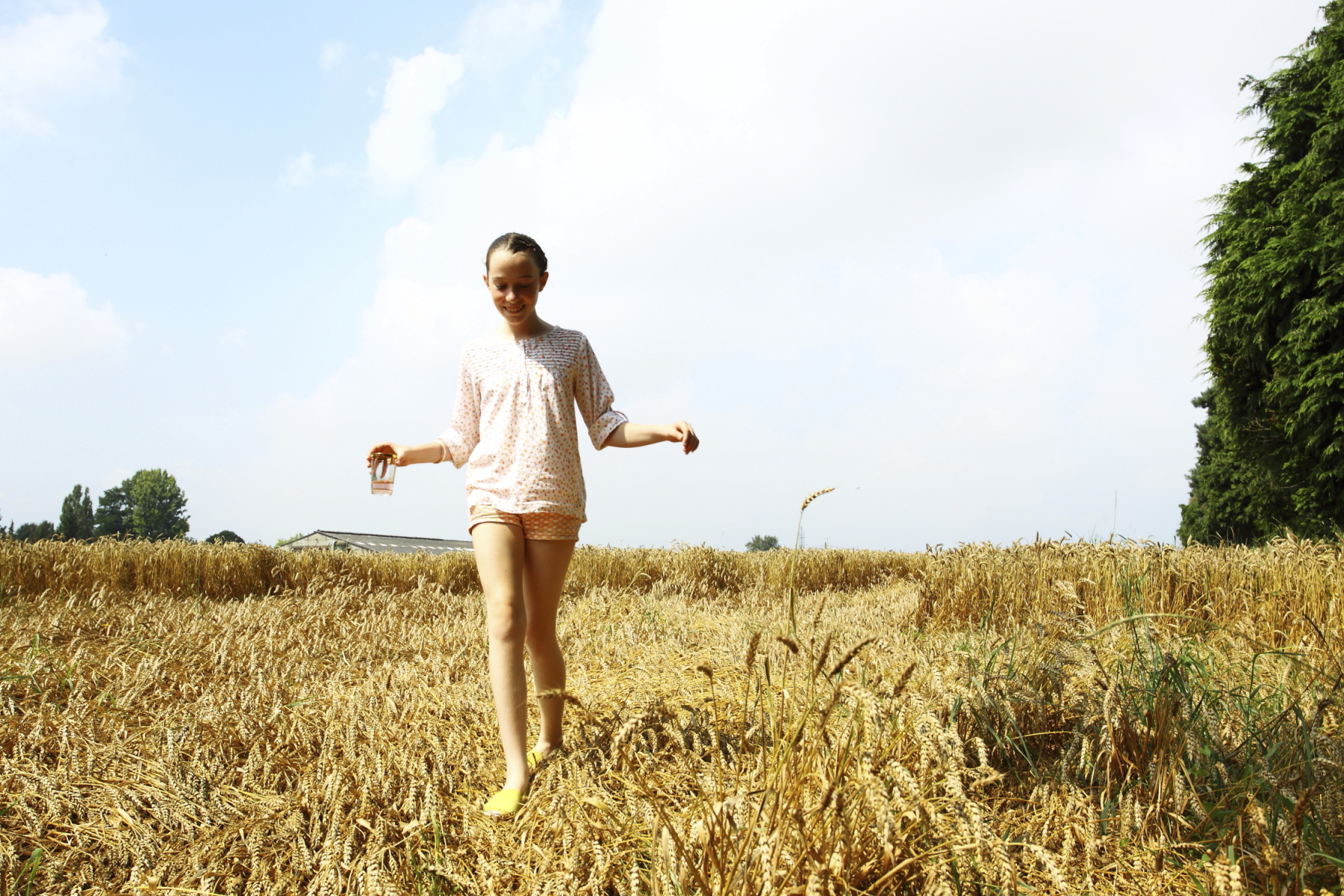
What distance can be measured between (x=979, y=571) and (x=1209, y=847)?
223 inches

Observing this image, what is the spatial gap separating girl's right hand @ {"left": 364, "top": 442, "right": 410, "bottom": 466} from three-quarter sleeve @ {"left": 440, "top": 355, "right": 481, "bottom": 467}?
0.17 meters

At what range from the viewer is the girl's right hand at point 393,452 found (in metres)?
3.10

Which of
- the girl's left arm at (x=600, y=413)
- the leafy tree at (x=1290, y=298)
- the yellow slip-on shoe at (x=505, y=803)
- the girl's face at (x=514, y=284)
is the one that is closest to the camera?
the yellow slip-on shoe at (x=505, y=803)

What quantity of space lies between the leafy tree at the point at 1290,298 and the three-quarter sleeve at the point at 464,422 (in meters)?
17.3

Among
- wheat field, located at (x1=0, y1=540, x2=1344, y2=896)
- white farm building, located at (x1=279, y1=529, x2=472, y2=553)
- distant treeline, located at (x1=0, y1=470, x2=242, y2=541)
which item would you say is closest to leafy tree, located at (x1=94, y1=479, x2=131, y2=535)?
distant treeline, located at (x1=0, y1=470, x2=242, y2=541)

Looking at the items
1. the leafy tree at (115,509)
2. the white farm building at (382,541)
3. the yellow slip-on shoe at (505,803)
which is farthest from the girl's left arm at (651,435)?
the leafy tree at (115,509)

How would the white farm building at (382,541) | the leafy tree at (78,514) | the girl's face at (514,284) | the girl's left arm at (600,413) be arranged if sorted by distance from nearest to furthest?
the girl's face at (514,284) < the girl's left arm at (600,413) < the white farm building at (382,541) < the leafy tree at (78,514)

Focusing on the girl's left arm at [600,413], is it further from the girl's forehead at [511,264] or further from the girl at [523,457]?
the girl's forehead at [511,264]

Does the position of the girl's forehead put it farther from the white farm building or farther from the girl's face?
the white farm building

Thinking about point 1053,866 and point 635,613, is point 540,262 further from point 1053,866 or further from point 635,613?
point 635,613

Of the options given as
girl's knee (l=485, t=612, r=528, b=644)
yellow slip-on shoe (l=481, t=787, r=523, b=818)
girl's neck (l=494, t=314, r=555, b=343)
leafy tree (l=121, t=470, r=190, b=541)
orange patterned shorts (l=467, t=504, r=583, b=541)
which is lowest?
yellow slip-on shoe (l=481, t=787, r=523, b=818)

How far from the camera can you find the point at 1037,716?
9.40 ft

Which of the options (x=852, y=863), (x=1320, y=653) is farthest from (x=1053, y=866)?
(x=1320, y=653)

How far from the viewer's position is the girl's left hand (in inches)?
112
